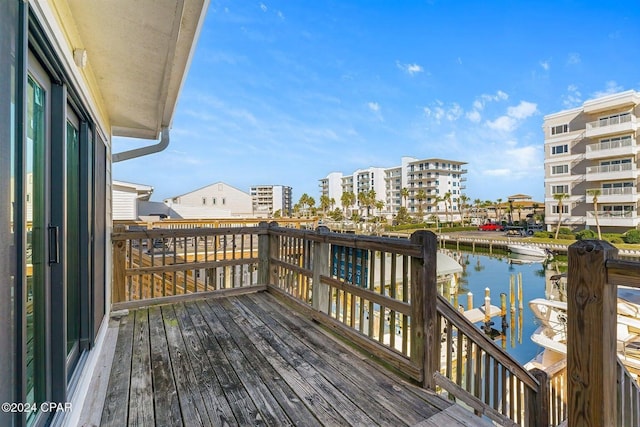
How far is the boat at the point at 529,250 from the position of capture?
1991 cm

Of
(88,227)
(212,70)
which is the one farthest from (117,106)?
(212,70)

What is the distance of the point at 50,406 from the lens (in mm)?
1390

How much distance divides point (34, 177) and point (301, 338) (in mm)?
2208

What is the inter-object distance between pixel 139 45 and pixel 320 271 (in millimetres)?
2293

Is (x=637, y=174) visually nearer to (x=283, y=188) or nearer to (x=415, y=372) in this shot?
(x=415, y=372)

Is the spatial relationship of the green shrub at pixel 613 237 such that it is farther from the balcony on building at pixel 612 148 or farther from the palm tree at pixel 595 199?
the balcony on building at pixel 612 148

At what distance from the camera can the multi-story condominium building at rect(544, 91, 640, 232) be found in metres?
20.2

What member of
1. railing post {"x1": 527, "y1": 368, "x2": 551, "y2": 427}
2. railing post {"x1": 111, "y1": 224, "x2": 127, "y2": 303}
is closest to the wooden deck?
railing post {"x1": 111, "y1": 224, "x2": 127, "y2": 303}

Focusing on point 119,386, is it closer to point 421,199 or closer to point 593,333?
point 593,333

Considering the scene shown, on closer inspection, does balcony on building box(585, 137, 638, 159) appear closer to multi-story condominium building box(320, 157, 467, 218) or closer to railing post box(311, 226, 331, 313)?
multi-story condominium building box(320, 157, 467, 218)

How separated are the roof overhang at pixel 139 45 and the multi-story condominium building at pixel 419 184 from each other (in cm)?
4494

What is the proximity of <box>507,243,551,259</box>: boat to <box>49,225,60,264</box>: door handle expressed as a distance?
957 inches

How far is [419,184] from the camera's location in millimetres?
51125

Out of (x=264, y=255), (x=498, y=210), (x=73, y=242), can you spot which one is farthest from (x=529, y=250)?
(x=498, y=210)
